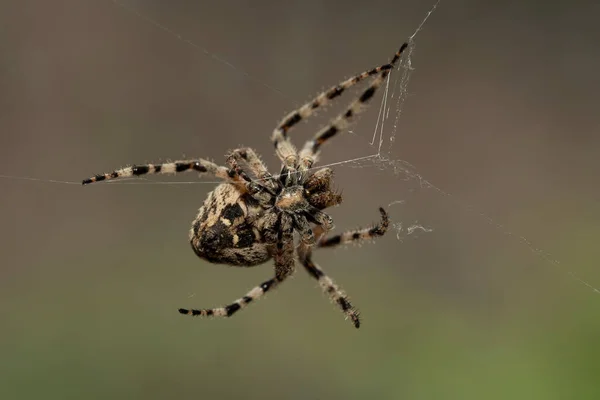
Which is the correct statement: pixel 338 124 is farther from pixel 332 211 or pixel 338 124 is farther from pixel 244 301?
pixel 332 211

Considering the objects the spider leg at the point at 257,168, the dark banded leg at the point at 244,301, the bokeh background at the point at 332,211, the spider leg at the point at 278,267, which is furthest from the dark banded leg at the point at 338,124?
the bokeh background at the point at 332,211

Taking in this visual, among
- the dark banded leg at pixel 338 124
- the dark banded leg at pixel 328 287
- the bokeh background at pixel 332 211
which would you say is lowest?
the dark banded leg at pixel 328 287

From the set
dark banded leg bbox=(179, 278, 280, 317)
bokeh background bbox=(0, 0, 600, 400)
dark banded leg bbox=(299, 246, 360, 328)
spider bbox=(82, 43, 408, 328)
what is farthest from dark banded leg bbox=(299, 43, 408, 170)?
bokeh background bbox=(0, 0, 600, 400)

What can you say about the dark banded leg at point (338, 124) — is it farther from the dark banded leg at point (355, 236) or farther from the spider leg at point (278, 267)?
the dark banded leg at point (355, 236)

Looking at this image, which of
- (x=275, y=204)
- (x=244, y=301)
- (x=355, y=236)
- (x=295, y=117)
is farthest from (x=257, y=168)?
(x=244, y=301)

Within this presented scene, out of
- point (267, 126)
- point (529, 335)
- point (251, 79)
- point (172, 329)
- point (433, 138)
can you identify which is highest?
point (251, 79)

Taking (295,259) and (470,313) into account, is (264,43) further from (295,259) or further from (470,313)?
(295,259)

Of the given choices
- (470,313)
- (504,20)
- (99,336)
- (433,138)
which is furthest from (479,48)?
(99,336)

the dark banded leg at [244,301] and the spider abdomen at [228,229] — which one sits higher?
the spider abdomen at [228,229]
